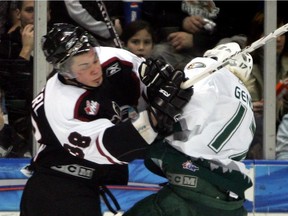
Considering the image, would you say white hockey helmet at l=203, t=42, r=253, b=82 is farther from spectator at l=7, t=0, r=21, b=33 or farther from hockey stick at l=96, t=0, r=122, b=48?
spectator at l=7, t=0, r=21, b=33

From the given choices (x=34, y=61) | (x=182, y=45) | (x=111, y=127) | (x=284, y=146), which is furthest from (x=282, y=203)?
(x=111, y=127)

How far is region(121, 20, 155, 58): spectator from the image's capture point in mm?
4766

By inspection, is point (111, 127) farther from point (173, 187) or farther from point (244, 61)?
point (244, 61)

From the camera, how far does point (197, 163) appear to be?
312cm

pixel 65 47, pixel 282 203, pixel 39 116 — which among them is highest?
pixel 65 47

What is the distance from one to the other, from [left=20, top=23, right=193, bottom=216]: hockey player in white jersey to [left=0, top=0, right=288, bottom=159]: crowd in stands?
1270 mm

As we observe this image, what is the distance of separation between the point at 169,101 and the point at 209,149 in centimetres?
29

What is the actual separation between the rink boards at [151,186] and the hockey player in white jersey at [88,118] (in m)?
1.18

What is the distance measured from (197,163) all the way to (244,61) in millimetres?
429

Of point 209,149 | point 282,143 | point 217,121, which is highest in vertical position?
point 217,121

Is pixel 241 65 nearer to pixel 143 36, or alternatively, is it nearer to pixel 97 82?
pixel 97 82

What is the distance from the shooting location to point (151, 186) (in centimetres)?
467

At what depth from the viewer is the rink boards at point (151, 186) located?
464 cm

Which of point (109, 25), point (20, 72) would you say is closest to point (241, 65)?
point (109, 25)
